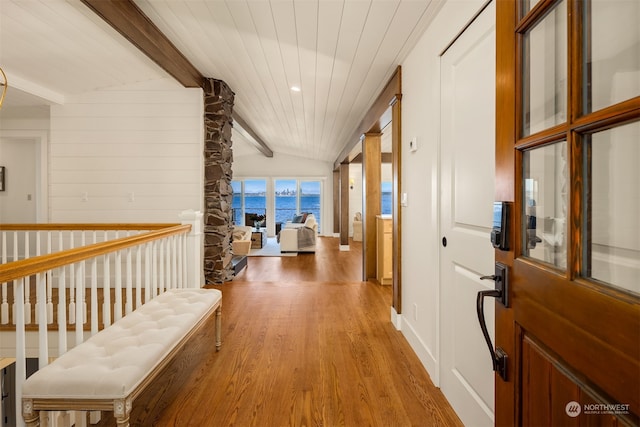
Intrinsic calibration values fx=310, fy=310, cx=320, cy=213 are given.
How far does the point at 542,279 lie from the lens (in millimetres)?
738

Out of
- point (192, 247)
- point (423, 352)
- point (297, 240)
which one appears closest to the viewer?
point (423, 352)

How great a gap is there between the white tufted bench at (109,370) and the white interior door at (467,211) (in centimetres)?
A: 154

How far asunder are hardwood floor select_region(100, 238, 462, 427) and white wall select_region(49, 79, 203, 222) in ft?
5.58

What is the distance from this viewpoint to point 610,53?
59 centimetres

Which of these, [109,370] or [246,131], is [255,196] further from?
[109,370]

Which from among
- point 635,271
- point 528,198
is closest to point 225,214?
point 528,198

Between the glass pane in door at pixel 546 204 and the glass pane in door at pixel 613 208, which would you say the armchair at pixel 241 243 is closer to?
the glass pane in door at pixel 546 204

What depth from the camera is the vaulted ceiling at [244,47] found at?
2260mm

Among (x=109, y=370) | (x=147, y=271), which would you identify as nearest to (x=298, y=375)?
(x=109, y=370)

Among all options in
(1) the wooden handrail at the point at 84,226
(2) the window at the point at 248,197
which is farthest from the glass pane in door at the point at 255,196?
(1) the wooden handrail at the point at 84,226

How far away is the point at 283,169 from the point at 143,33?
7.86 meters

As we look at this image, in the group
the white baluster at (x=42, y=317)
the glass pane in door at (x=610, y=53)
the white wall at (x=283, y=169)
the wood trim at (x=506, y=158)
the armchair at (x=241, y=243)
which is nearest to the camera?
the glass pane in door at (x=610, y=53)

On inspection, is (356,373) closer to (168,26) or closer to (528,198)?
(528,198)

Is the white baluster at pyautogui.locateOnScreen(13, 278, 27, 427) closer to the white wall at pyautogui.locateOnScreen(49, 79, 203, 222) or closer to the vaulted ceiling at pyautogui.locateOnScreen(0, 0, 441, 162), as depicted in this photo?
the vaulted ceiling at pyautogui.locateOnScreen(0, 0, 441, 162)
